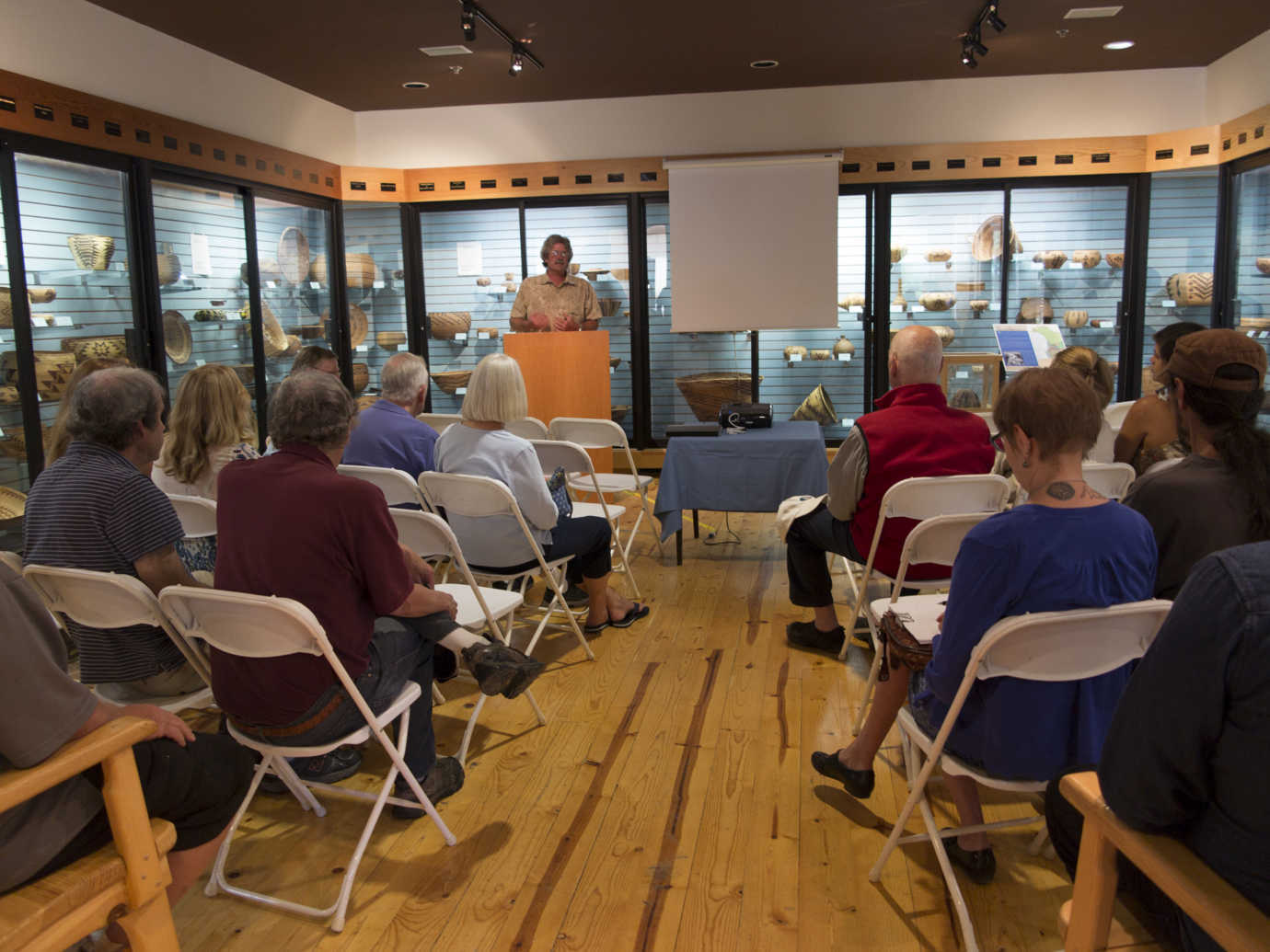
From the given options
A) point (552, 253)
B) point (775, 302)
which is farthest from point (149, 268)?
point (775, 302)

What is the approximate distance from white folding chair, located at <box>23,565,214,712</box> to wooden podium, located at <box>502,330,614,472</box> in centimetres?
385

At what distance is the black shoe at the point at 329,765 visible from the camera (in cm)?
228

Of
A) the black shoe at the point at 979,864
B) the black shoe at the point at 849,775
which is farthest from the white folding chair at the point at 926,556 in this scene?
the black shoe at the point at 979,864

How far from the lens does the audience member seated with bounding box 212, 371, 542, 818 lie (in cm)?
198

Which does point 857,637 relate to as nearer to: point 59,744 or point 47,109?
point 59,744

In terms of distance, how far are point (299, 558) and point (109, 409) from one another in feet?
2.15

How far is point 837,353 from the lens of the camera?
7.32m

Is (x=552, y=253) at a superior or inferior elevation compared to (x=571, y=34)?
inferior

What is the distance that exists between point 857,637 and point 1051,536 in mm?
2012

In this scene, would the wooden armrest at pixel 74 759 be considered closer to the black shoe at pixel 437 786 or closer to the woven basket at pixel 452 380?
the black shoe at pixel 437 786

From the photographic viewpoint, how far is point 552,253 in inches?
250

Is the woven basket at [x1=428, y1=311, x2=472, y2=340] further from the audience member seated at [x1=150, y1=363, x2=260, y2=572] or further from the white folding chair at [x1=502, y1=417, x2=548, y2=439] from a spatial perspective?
the audience member seated at [x1=150, y1=363, x2=260, y2=572]

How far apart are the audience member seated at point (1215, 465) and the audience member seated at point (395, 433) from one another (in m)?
2.47

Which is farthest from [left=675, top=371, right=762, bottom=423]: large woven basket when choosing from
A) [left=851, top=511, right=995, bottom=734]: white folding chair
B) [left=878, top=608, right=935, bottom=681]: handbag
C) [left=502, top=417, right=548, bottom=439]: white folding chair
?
[left=878, top=608, right=935, bottom=681]: handbag
